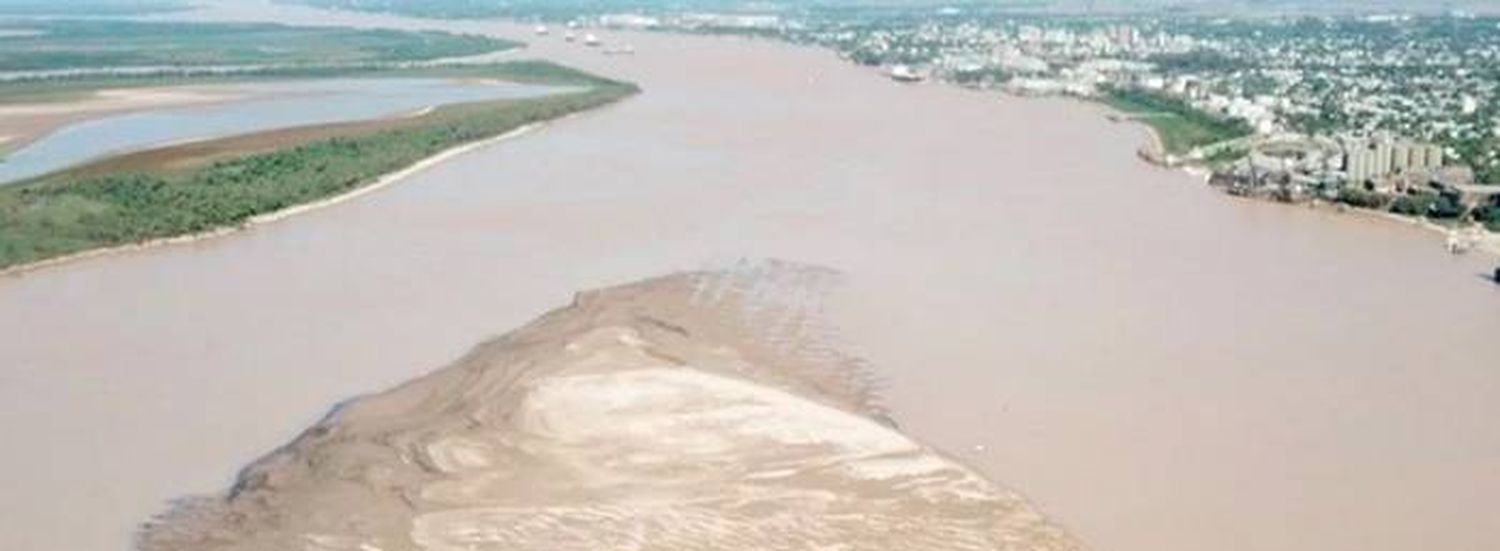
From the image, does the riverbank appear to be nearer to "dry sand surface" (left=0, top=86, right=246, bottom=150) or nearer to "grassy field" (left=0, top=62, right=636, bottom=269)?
"dry sand surface" (left=0, top=86, right=246, bottom=150)

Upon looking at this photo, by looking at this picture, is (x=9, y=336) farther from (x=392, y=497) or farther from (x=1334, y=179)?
(x=1334, y=179)

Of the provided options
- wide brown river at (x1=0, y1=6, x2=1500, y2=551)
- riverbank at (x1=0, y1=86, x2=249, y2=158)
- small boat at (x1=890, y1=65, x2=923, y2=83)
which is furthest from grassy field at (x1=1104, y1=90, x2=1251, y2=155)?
riverbank at (x1=0, y1=86, x2=249, y2=158)

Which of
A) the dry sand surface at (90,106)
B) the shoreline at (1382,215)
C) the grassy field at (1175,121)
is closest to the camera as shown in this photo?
the shoreline at (1382,215)

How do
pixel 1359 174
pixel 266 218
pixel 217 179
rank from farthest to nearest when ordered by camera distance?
pixel 217 179 < pixel 1359 174 < pixel 266 218

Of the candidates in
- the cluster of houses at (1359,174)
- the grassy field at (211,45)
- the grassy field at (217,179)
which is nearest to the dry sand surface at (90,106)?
the grassy field at (217,179)

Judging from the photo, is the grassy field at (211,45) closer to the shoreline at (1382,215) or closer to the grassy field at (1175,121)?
the grassy field at (1175,121)

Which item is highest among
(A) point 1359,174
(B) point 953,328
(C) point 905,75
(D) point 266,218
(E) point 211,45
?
(B) point 953,328

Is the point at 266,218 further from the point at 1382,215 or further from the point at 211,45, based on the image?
the point at 211,45

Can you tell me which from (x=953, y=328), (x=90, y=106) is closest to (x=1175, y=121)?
(x=953, y=328)
